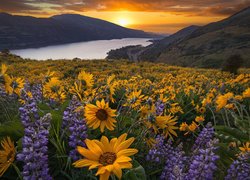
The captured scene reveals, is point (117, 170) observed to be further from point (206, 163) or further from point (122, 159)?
point (206, 163)

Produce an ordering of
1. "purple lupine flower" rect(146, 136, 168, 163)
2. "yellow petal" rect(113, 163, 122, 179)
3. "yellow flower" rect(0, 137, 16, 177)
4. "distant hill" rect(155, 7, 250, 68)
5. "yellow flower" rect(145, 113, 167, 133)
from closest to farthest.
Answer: "yellow petal" rect(113, 163, 122, 179), "yellow flower" rect(0, 137, 16, 177), "yellow flower" rect(145, 113, 167, 133), "purple lupine flower" rect(146, 136, 168, 163), "distant hill" rect(155, 7, 250, 68)

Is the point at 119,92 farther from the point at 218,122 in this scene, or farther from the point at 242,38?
the point at 242,38

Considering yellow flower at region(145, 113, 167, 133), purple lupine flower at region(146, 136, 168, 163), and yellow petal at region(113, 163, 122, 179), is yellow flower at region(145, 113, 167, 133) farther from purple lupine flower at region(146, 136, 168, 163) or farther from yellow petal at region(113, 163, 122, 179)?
yellow petal at region(113, 163, 122, 179)

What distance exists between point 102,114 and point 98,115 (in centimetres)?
3

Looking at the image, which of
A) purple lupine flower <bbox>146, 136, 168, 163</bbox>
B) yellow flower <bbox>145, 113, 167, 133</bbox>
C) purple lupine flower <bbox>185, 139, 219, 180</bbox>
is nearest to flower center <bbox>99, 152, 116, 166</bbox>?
purple lupine flower <bbox>185, 139, 219, 180</bbox>

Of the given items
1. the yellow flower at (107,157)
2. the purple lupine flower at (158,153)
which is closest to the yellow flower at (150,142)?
the purple lupine flower at (158,153)

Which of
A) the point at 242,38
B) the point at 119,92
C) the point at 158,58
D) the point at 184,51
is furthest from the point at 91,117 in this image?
the point at 242,38

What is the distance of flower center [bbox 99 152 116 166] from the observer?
4.77 ft

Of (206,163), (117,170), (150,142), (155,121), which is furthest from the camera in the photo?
(150,142)

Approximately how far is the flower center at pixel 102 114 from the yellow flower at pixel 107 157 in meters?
0.52

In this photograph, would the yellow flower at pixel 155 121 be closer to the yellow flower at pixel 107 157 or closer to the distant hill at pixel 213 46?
the yellow flower at pixel 107 157

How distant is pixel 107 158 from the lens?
1.48 meters

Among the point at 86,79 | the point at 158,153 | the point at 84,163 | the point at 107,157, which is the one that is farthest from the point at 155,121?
the point at 86,79

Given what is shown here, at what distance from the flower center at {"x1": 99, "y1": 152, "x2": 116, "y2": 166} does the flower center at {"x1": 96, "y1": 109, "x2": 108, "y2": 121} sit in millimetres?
571
